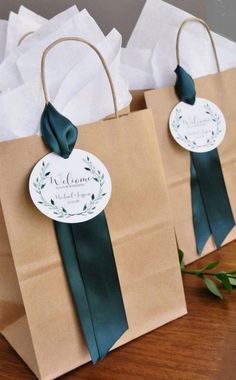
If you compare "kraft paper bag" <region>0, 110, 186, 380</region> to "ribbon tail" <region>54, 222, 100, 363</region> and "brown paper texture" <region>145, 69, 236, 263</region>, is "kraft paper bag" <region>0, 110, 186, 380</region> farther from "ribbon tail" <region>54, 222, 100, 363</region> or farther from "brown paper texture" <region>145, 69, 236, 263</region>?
"brown paper texture" <region>145, 69, 236, 263</region>

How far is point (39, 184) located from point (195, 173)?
0.30 metres

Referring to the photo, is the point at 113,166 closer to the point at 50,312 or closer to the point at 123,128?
the point at 123,128

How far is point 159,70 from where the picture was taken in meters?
0.72

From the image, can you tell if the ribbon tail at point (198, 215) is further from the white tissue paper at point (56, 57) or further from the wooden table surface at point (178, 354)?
the white tissue paper at point (56, 57)

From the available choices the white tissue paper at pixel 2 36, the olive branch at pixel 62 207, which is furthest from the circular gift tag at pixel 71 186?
the white tissue paper at pixel 2 36

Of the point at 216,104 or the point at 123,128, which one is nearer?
the point at 123,128

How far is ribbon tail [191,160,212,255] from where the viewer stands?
2.29ft

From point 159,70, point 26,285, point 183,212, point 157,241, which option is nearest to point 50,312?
point 26,285

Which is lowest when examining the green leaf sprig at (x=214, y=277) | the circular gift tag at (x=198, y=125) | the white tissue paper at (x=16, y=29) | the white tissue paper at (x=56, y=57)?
the green leaf sprig at (x=214, y=277)

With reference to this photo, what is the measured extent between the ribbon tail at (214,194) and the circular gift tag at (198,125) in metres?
0.02

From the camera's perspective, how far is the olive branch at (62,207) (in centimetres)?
47

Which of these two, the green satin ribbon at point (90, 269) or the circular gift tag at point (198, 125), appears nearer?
the green satin ribbon at point (90, 269)

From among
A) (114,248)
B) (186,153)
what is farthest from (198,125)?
(114,248)

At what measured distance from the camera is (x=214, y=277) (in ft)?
2.10
